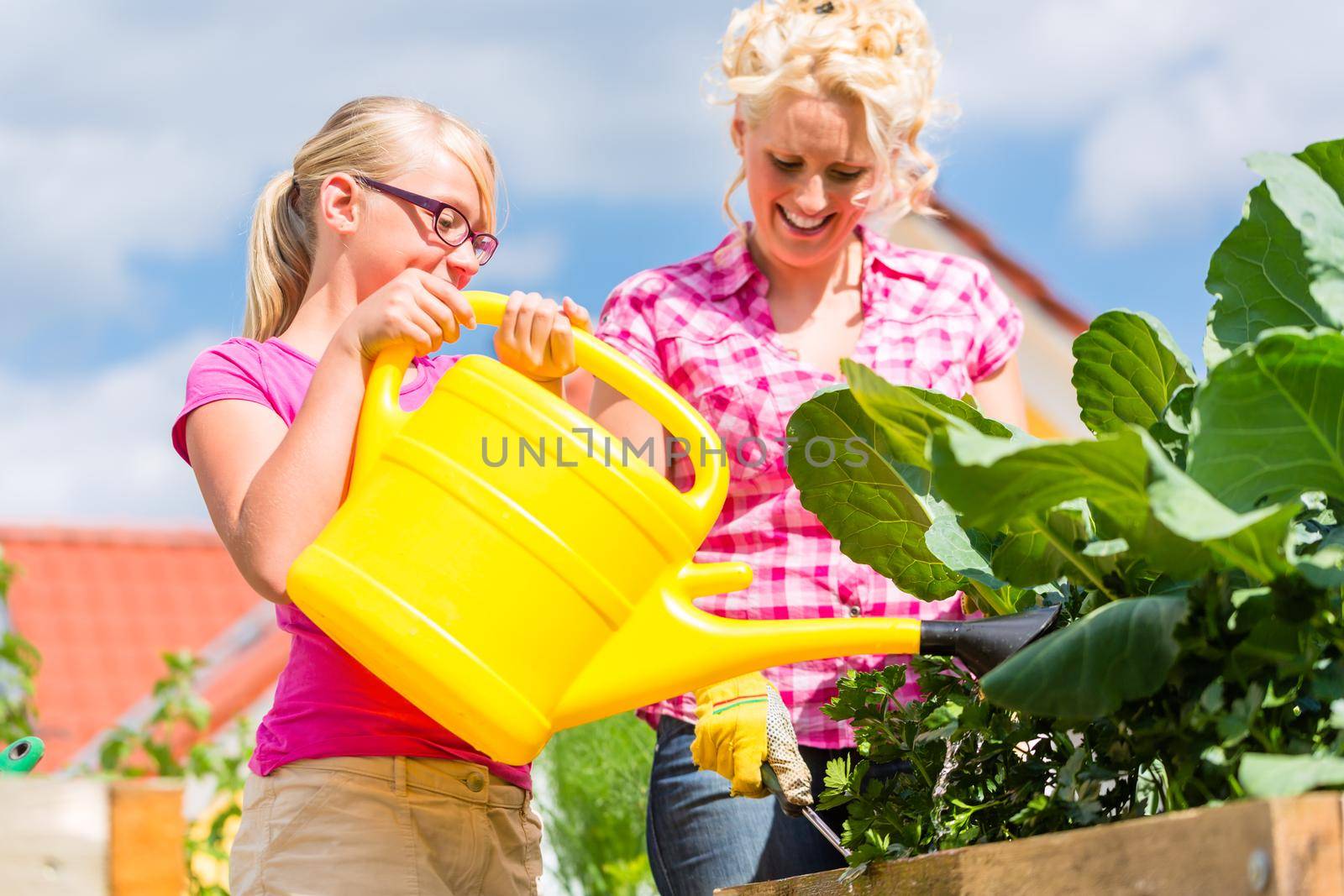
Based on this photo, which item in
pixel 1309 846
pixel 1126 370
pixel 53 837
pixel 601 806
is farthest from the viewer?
pixel 601 806

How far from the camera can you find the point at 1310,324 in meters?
0.97

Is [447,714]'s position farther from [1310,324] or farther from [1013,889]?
[1310,324]

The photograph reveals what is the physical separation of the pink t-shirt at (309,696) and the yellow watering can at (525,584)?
1.02 feet

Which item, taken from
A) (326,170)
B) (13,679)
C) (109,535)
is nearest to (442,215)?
(326,170)

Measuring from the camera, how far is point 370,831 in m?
1.43

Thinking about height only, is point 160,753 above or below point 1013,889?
below

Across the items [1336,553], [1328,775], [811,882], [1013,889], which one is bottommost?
[811,882]

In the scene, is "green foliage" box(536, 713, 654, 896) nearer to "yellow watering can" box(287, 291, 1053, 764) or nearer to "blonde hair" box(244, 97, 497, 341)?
"blonde hair" box(244, 97, 497, 341)

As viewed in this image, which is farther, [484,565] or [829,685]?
[829,685]

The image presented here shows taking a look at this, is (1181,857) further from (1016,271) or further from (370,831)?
(1016,271)

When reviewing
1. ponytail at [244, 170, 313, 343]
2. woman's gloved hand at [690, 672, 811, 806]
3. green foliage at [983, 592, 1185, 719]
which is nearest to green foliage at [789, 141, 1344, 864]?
green foliage at [983, 592, 1185, 719]

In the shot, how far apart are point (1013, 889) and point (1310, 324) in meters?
0.45

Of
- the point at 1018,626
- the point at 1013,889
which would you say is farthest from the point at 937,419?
the point at 1013,889

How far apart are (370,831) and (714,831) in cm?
46
